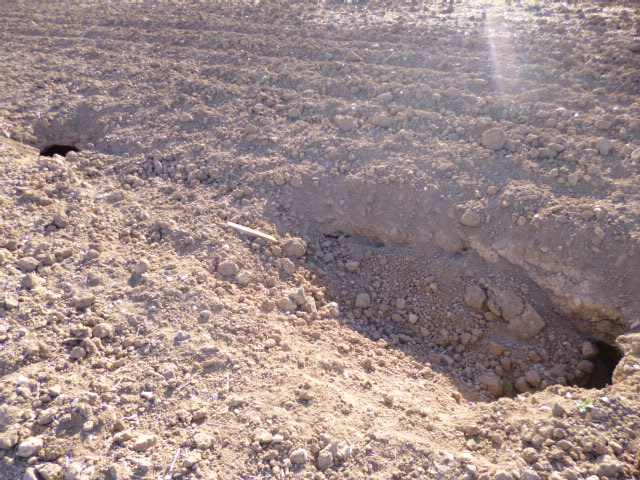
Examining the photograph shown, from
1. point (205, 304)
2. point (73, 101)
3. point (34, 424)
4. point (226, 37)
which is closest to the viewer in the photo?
point (34, 424)

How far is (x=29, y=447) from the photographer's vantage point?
7.00 ft

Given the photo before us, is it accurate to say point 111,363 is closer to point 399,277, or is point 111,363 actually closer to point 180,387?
point 180,387

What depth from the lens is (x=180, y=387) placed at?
254 cm

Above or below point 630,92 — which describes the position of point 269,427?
below

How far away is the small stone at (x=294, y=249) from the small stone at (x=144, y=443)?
5.52 feet

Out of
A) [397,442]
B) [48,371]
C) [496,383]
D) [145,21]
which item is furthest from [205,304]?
[145,21]

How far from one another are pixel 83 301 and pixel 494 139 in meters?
3.34

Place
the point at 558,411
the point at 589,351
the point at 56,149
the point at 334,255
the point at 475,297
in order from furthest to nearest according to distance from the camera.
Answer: the point at 56,149, the point at 334,255, the point at 475,297, the point at 589,351, the point at 558,411

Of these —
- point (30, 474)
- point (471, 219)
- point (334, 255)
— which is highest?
point (471, 219)

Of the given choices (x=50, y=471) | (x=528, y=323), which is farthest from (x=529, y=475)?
(x=50, y=471)

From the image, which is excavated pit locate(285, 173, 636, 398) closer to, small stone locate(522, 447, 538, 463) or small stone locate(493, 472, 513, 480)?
small stone locate(522, 447, 538, 463)

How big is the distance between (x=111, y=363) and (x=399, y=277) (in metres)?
2.16

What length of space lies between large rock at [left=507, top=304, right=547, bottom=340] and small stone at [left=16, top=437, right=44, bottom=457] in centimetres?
302

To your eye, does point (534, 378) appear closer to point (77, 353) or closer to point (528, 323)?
point (528, 323)
